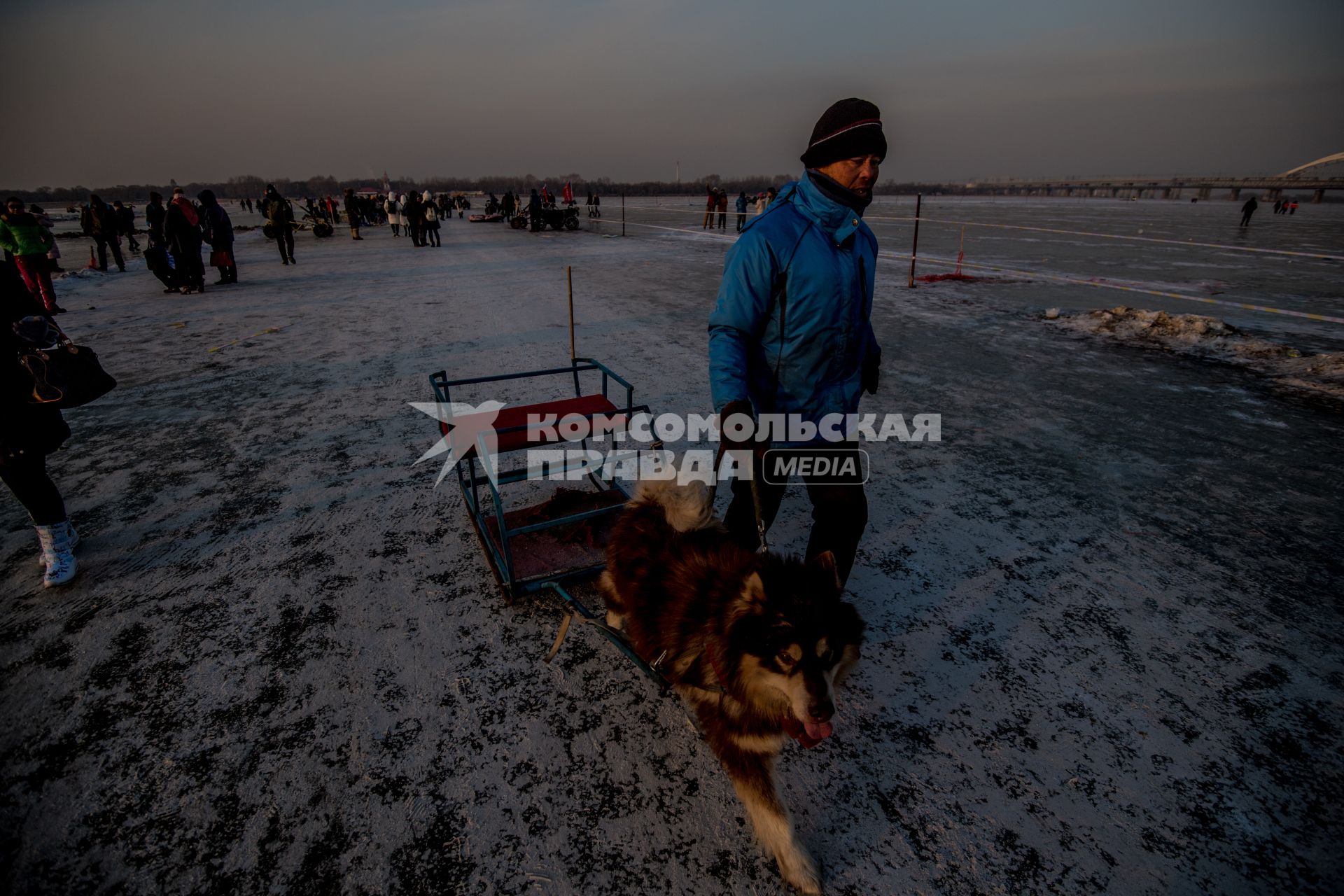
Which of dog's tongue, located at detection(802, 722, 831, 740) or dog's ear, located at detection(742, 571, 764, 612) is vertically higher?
dog's ear, located at detection(742, 571, 764, 612)

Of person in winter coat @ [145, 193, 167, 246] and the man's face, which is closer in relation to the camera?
the man's face

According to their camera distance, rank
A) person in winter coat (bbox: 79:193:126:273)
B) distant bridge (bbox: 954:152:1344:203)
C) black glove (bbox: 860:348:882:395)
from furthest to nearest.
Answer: distant bridge (bbox: 954:152:1344:203)
person in winter coat (bbox: 79:193:126:273)
black glove (bbox: 860:348:882:395)

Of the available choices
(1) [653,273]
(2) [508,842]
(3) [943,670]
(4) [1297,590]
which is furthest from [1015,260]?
(2) [508,842]

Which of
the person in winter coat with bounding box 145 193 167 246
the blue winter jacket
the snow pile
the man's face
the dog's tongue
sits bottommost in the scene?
the dog's tongue

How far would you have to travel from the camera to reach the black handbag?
2.98 metres

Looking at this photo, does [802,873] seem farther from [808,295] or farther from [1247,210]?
[1247,210]

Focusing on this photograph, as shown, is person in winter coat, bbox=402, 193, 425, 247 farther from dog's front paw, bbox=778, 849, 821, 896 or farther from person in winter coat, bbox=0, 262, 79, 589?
dog's front paw, bbox=778, 849, 821, 896

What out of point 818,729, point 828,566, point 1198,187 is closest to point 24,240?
point 828,566

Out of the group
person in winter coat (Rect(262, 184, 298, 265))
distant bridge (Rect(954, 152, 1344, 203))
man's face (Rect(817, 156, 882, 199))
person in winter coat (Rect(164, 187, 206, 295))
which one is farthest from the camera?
distant bridge (Rect(954, 152, 1344, 203))

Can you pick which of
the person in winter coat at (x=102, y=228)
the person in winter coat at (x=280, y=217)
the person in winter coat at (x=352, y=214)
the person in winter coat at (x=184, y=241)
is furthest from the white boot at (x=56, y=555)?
the person in winter coat at (x=352, y=214)

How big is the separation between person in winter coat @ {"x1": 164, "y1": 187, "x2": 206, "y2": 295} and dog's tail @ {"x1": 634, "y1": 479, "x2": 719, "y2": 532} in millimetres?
12494

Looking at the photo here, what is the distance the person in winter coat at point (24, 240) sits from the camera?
9492mm

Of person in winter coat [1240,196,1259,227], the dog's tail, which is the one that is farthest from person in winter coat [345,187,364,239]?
person in winter coat [1240,196,1259,227]

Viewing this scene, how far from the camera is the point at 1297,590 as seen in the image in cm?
317
